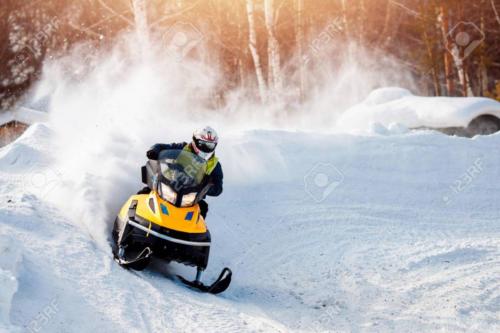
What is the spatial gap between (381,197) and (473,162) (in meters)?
1.92

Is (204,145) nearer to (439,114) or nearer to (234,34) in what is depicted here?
(439,114)

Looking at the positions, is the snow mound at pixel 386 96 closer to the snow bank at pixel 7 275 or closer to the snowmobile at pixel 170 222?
the snowmobile at pixel 170 222

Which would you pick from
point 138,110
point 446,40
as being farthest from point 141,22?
point 446,40

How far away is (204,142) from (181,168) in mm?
493

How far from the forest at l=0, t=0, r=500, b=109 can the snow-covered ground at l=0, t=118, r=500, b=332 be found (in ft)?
45.8

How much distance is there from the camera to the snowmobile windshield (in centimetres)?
592

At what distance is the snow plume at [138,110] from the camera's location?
7336 millimetres

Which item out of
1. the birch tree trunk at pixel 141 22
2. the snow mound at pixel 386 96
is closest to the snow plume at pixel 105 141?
the birch tree trunk at pixel 141 22

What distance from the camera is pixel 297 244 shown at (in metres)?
7.59

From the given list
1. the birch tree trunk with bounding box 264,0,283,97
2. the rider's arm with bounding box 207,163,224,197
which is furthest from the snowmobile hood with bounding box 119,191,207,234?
the birch tree trunk with bounding box 264,0,283,97

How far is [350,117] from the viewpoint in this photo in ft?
53.0

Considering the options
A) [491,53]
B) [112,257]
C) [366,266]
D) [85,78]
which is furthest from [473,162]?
[491,53]

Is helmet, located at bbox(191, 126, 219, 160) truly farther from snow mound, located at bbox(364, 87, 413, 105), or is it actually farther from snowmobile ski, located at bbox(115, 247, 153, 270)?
snow mound, located at bbox(364, 87, 413, 105)

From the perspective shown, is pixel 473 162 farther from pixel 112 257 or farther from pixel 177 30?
pixel 177 30
